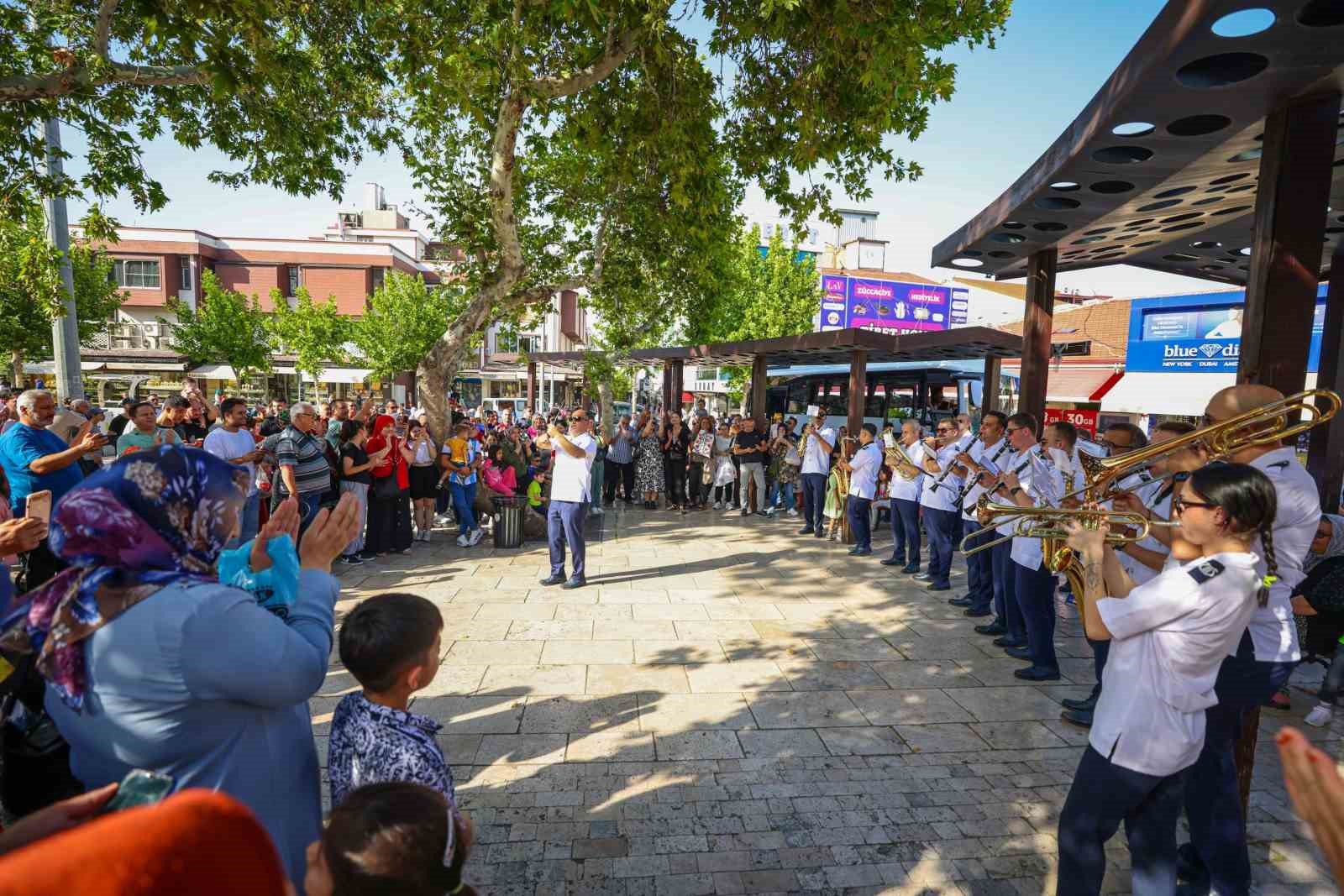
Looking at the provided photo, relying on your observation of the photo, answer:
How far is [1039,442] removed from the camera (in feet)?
19.4

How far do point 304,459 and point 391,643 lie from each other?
5.78 m

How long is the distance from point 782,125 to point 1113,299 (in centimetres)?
2825

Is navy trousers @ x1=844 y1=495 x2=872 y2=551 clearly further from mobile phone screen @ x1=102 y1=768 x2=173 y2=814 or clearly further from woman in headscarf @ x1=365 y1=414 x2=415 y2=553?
mobile phone screen @ x1=102 y1=768 x2=173 y2=814

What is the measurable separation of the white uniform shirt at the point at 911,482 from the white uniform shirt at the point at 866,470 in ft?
1.53

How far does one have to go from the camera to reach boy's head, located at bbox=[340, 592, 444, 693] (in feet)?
5.66

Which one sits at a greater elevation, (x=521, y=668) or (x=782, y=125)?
(x=782, y=125)

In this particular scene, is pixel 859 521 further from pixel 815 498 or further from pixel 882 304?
pixel 882 304

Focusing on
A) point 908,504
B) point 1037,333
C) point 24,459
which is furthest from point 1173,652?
point 24,459

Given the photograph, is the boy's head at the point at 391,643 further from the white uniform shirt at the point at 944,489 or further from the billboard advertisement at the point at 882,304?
the billboard advertisement at the point at 882,304

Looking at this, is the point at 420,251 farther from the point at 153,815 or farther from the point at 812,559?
the point at 153,815

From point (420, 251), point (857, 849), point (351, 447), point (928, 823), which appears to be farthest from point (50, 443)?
point (420, 251)

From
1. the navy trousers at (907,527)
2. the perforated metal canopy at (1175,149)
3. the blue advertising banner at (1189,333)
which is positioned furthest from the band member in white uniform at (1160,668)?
the blue advertising banner at (1189,333)

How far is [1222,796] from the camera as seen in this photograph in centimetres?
257

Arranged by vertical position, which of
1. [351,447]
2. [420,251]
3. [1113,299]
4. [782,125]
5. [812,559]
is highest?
[420,251]
